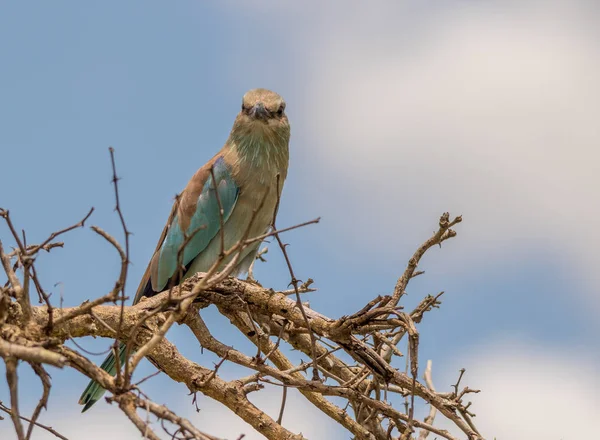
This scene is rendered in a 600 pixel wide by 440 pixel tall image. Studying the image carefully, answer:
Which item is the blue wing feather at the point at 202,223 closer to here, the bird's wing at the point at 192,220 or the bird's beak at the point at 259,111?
the bird's wing at the point at 192,220

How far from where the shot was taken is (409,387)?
3393 millimetres

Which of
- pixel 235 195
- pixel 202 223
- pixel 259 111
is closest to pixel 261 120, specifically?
pixel 259 111

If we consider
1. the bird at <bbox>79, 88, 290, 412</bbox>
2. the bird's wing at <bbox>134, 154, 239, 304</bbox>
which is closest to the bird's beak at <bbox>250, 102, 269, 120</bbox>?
the bird at <bbox>79, 88, 290, 412</bbox>

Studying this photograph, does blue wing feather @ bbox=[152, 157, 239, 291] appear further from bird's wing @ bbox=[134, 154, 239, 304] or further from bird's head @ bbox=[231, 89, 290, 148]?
bird's head @ bbox=[231, 89, 290, 148]

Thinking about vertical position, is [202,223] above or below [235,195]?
below

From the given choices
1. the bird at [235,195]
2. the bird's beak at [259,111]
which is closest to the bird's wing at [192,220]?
the bird at [235,195]

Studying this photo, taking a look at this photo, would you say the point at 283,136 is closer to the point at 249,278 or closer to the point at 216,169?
the point at 216,169

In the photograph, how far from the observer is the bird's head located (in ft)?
18.0

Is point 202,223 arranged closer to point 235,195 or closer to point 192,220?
point 192,220

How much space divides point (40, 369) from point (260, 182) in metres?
2.97

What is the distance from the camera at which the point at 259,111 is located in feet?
18.0

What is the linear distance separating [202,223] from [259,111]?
86 centimetres

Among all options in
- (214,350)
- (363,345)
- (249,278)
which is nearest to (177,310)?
(363,345)

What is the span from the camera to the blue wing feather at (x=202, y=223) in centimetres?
529
